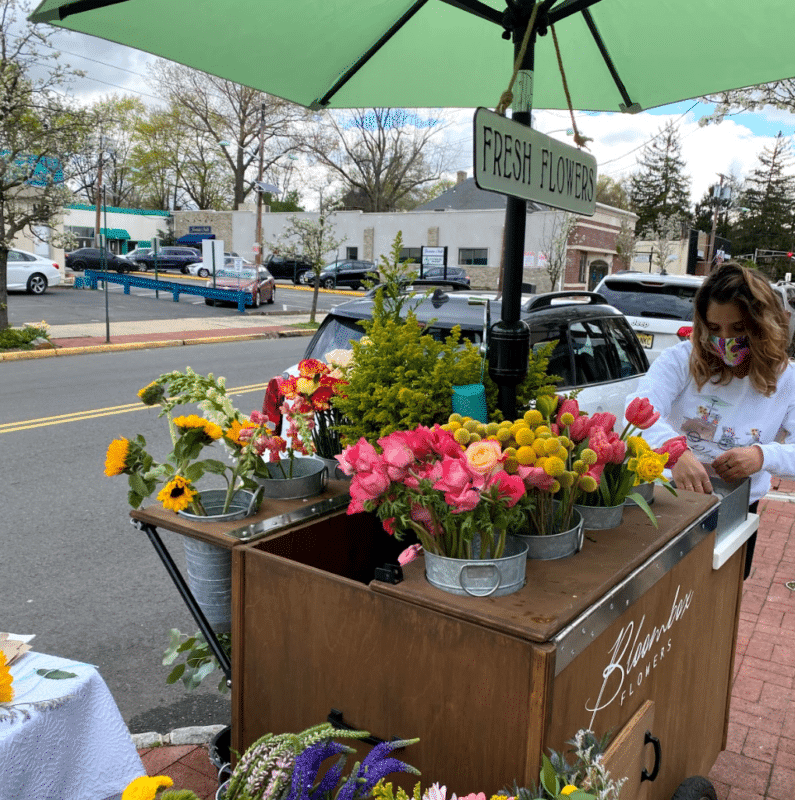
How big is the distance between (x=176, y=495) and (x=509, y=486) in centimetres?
85

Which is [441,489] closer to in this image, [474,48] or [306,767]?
[306,767]

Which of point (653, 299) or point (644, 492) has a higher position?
point (653, 299)

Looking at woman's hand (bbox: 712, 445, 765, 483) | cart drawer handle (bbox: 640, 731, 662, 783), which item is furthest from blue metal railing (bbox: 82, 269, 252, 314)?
cart drawer handle (bbox: 640, 731, 662, 783)

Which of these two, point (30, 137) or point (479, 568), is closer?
point (479, 568)

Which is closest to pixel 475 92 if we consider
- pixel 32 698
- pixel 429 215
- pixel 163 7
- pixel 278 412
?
pixel 163 7

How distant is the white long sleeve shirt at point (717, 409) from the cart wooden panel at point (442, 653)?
0.91m

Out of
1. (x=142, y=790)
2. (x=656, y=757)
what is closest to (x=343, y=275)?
(x=656, y=757)

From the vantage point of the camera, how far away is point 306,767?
1.40 metres

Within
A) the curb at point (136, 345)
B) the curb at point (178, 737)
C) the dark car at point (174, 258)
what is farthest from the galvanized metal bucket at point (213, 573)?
the dark car at point (174, 258)

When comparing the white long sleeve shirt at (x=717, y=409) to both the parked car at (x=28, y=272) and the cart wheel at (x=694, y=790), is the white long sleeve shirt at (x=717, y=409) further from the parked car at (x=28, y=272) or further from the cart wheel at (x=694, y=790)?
the parked car at (x=28, y=272)

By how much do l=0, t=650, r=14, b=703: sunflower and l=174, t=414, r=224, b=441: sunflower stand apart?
0.65m

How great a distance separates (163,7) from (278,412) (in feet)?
3.94

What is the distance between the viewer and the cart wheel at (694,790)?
2.12m

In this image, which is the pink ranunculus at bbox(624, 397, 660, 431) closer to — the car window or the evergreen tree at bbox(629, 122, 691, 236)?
the car window
